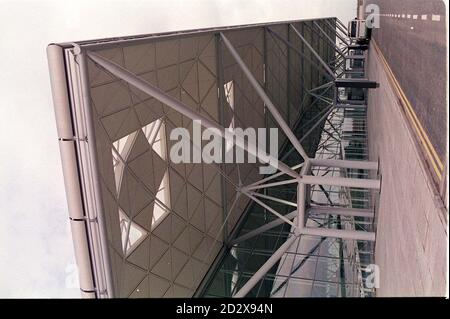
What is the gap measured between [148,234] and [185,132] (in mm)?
3827

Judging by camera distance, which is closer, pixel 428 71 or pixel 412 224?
pixel 412 224

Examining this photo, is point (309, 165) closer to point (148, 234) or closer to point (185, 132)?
point (185, 132)

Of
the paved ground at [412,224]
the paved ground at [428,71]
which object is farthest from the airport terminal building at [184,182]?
the paved ground at [428,71]

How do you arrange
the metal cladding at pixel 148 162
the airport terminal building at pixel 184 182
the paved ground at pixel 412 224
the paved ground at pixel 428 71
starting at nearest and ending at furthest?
1. the paved ground at pixel 412 224
2. the metal cladding at pixel 148 162
3. the airport terminal building at pixel 184 182
4. the paved ground at pixel 428 71

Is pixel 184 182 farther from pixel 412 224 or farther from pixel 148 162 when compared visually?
pixel 412 224

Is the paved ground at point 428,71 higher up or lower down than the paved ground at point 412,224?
higher up

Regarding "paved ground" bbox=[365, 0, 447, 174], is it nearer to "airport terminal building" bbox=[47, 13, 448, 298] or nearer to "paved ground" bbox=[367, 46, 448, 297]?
"paved ground" bbox=[367, 46, 448, 297]

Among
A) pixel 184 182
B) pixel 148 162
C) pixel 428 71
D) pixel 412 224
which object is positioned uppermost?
pixel 428 71

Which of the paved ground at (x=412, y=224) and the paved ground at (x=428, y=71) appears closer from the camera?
the paved ground at (x=412, y=224)

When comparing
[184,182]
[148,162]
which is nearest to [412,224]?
[148,162]

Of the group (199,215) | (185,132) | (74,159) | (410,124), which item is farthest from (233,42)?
(74,159)

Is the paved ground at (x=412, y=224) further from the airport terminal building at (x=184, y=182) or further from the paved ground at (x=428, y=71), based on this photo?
the airport terminal building at (x=184, y=182)

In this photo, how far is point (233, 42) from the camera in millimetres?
18703
